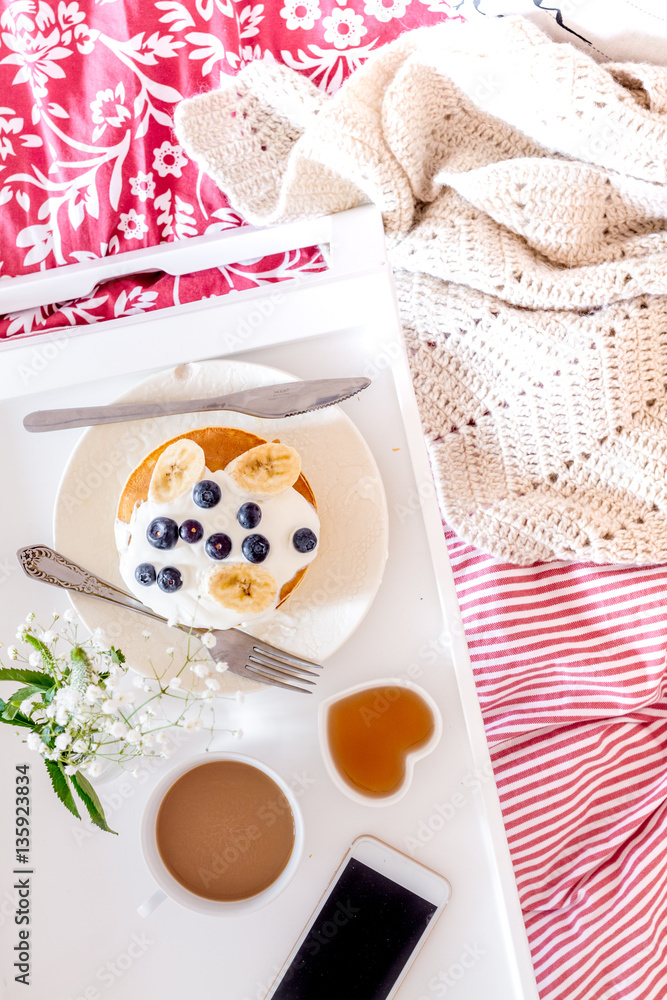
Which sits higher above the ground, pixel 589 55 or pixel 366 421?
pixel 589 55

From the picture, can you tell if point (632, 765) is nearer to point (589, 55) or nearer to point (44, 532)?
point (44, 532)

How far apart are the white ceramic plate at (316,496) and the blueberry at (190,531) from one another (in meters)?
0.14

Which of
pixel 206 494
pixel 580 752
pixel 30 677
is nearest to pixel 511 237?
pixel 206 494

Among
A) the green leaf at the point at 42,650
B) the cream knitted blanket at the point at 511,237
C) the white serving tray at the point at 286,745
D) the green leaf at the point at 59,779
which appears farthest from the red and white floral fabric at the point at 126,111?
the green leaf at the point at 59,779

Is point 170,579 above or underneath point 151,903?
above

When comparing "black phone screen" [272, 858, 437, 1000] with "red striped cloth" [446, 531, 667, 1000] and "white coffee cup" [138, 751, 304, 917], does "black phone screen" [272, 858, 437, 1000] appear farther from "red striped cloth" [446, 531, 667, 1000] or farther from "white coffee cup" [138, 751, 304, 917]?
"red striped cloth" [446, 531, 667, 1000]

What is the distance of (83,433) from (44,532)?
0.40ft

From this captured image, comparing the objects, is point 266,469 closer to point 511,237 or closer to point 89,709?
point 89,709

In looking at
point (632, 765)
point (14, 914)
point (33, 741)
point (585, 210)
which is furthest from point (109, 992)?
point (585, 210)

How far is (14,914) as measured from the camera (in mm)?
817

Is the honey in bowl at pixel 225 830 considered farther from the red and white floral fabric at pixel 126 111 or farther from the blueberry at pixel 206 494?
the red and white floral fabric at pixel 126 111

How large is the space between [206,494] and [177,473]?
0.04 meters

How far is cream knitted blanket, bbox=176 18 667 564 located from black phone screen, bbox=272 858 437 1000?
0.41 metres

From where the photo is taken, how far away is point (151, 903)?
2.45 ft
